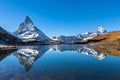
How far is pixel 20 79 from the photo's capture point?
2273 cm

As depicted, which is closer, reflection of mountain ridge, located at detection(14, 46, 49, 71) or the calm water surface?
the calm water surface

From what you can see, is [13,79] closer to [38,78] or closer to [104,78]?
[38,78]

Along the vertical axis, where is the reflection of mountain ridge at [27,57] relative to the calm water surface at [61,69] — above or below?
above

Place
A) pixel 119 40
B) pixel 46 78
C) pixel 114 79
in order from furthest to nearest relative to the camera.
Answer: pixel 119 40, pixel 46 78, pixel 114 79

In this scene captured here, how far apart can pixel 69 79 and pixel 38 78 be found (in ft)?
14.2

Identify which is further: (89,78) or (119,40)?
(119,40)

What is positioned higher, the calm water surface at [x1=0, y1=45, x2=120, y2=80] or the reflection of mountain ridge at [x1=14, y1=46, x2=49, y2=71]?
the reflection of mountain ridge at [x1=14, y1=46, x2=49, y2=71]

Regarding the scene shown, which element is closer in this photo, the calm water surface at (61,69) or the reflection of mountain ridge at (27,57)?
the calm water surface at (61,69)

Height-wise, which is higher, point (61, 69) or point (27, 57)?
point (27, 57)

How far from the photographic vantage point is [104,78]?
22.3 m

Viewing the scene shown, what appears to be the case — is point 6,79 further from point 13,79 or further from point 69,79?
point 69,79

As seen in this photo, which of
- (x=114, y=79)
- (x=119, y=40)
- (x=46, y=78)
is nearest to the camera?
(x=114, y=79)

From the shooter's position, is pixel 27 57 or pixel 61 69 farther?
pixel 27 57

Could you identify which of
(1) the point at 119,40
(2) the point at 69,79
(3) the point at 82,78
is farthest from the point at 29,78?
(1) the point at 119,40
